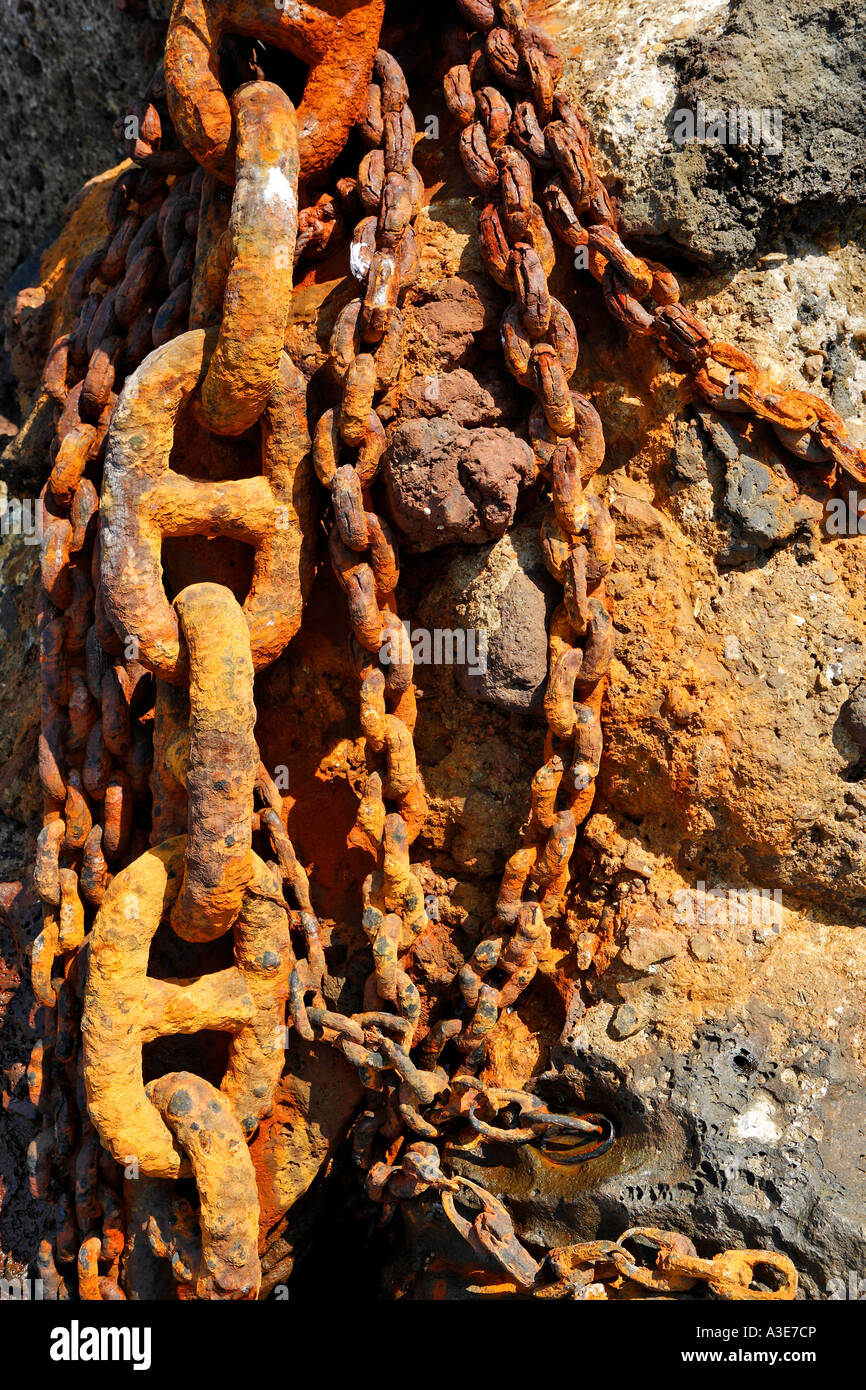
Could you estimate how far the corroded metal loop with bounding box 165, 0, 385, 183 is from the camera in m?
2.03

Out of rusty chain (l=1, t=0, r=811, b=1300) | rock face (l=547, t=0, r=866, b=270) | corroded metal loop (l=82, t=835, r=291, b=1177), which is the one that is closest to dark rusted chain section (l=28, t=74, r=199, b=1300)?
rusty chain (l=1, t=0, r=811, b=1300)

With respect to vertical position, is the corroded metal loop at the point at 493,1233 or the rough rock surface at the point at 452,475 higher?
the rough rock surface at the point at 452,475

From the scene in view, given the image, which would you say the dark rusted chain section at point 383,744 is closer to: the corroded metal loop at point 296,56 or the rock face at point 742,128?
the corroded metal loop at point 296,56

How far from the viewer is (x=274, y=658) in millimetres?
2141

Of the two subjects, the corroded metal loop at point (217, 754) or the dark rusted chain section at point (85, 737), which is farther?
the dark rusted chain section at point (85, 737)

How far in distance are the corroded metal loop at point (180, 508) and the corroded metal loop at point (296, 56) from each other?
1.29 ft

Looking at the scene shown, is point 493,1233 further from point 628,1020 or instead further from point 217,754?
point 217,754

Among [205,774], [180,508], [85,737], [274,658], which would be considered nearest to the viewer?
[205,774]

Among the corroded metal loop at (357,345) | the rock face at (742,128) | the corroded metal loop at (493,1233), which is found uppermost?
the rock face at (742,128)

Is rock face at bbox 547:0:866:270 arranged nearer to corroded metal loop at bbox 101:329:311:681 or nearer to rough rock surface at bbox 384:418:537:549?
rough rock surface at bbox 384:418:537:549

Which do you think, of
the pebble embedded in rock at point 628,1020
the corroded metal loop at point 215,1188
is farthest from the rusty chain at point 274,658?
the pebble embedded in rock at point 628,1020

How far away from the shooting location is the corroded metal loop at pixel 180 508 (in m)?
1.95

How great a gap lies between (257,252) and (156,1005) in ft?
4.38

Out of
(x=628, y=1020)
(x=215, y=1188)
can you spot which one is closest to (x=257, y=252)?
(x=628, y=1020)
